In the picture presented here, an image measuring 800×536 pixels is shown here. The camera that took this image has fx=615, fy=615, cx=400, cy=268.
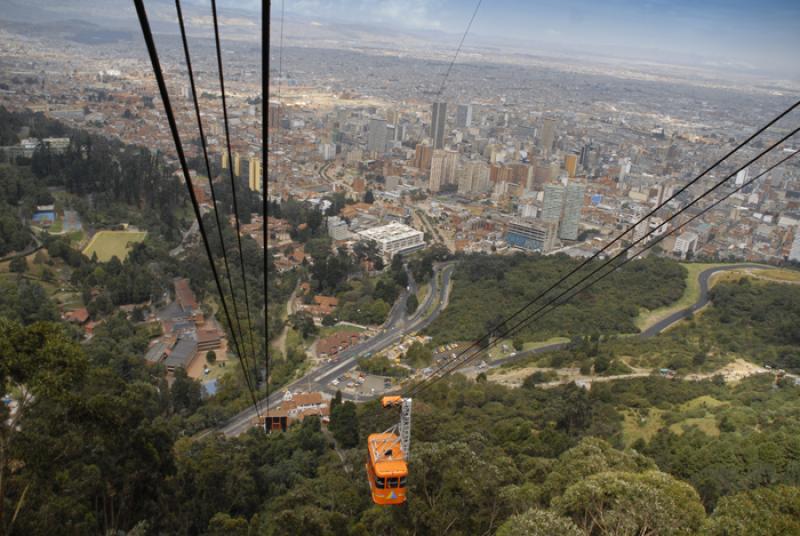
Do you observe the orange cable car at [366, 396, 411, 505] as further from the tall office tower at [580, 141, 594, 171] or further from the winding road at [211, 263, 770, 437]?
the tall office tower at [580, 141, 594, 171]

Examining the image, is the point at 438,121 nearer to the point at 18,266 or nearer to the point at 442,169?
the point at 442,169

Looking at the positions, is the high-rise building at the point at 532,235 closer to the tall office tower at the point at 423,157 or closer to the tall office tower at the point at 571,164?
the tall office tower at the point at 423,157

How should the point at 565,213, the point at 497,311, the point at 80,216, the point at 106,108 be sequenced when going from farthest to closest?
the point at 106,108, the point at 565,213, the point at 80,216, the point at 497,311

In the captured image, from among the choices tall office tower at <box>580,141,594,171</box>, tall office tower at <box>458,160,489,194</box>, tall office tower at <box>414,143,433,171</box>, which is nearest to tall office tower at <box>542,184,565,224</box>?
tall office tower at <box>458,160,489,194</box>

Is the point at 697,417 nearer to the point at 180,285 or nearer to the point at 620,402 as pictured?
the point at 620,402

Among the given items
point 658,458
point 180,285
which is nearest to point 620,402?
point 658,458

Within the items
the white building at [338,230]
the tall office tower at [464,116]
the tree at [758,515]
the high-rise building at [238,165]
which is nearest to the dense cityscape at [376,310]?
the tree at [758,515]
